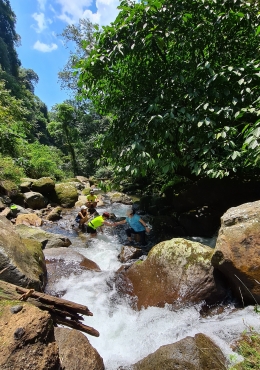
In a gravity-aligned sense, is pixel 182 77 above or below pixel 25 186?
above

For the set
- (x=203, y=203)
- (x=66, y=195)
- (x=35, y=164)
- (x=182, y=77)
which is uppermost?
(x=182, y=77)

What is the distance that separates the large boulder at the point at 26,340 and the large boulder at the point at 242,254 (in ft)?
9.11

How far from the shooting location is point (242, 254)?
11.8 ft

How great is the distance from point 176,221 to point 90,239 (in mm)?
3222

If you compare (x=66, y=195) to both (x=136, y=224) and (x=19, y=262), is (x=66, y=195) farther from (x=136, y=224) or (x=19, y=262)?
(x=19, y=262)

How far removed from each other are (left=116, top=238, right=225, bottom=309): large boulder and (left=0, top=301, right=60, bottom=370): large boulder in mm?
2422

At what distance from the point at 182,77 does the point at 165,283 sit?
4.55m

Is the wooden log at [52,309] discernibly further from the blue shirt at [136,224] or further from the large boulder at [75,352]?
the blue shirt at [136,224]

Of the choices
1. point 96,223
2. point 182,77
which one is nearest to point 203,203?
point 182,77

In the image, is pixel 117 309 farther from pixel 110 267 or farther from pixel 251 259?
pixel 251 259

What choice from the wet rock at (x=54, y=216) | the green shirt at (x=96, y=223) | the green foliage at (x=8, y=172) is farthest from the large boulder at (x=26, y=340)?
the green foliage at (x=8, y=172)

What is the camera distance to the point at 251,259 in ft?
11.5

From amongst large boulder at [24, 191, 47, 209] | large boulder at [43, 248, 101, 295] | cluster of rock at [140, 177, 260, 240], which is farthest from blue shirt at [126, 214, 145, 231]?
large boulder at [24, 191, 47, 209]

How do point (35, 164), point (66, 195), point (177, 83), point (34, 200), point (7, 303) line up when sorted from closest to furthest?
1. point (7, 303)
2. point (177, 83)
3. point (34, 200)
4. point (66, 195)
5. point (35, 164)
